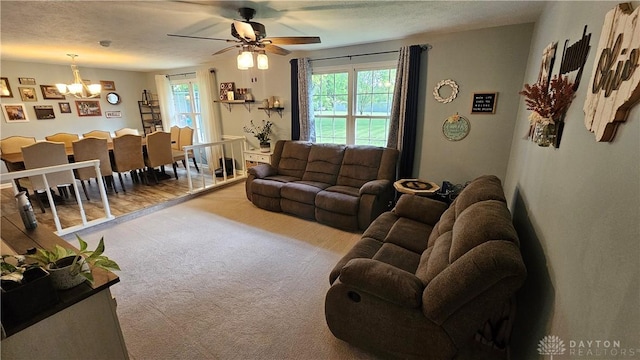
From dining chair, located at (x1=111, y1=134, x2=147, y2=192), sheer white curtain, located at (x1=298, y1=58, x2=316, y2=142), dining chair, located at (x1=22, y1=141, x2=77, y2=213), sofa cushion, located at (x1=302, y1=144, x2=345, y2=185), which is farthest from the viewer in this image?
dining chair, located at (x1=111, y1=134, x2=147, y2=192)

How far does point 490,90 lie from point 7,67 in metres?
8.10

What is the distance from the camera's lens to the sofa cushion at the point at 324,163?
146 inches

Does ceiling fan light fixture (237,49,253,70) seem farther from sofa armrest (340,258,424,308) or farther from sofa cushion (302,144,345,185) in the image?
sofa armrest (340,258,424,308)

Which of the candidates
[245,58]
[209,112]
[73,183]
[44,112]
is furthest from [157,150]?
[245,58]

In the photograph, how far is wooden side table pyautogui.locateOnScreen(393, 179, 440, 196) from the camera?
3016mm

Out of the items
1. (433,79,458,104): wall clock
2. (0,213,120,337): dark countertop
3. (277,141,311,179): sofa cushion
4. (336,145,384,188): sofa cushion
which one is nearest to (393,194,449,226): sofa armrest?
(336,145,384,188): sofa cushion

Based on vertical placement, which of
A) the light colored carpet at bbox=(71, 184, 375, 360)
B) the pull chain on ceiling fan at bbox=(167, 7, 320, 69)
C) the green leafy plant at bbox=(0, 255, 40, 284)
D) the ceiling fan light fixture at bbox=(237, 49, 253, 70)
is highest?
the pull chain on ceiling fan at bbox=(167, 7, 320, 69)

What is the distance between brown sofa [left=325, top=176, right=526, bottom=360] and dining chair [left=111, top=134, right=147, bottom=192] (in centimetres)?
451

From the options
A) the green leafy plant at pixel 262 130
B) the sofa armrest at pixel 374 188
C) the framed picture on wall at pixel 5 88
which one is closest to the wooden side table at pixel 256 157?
the green leafy plant at pixel 262 130

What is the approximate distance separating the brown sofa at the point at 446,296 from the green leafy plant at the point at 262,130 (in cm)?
350

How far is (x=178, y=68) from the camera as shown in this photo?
609cm

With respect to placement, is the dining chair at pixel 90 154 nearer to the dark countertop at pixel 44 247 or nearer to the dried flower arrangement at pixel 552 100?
the dark countertop at pixel 44 247

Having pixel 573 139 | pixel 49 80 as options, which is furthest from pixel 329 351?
pixel 49 80

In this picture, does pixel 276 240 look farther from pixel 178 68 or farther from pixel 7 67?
pixel 7 67
